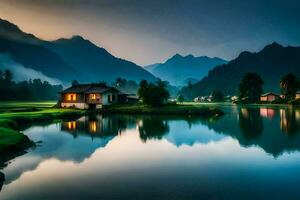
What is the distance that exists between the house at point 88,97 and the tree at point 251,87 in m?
87.9

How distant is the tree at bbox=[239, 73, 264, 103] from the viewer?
171750mm

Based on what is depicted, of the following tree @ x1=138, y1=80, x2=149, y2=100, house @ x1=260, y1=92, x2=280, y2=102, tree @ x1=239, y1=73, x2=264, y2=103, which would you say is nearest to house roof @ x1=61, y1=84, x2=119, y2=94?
tree @ x1=138, y1=80, x2=149, y2=100

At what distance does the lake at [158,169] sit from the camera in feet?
61.0

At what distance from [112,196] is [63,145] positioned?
20.1 m

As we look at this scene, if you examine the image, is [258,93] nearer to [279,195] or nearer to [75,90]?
[75,90]

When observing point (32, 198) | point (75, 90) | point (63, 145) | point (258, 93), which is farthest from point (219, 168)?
point (258, 93)

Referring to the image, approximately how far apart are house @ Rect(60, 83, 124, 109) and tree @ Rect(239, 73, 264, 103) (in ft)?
288

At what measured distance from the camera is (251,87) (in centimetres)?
17300

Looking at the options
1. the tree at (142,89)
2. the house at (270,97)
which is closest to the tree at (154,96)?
the tree at (142,89)

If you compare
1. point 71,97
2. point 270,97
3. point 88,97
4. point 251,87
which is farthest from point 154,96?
point 270,97

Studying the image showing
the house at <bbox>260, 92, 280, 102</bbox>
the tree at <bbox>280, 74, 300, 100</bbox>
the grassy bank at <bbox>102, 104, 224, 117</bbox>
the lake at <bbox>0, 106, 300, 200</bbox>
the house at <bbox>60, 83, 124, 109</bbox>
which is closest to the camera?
the lake at <bbox>0, 106, 300, 200</bbox>

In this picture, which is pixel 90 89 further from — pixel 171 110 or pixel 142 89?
pixel 171 110

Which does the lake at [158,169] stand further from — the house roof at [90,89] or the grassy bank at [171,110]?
the house roof at [90,89]

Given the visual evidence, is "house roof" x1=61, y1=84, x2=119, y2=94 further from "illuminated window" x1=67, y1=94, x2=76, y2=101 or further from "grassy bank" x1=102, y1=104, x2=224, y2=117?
"grassy bank" x1=102, y1=104, x2=224, y2=117
